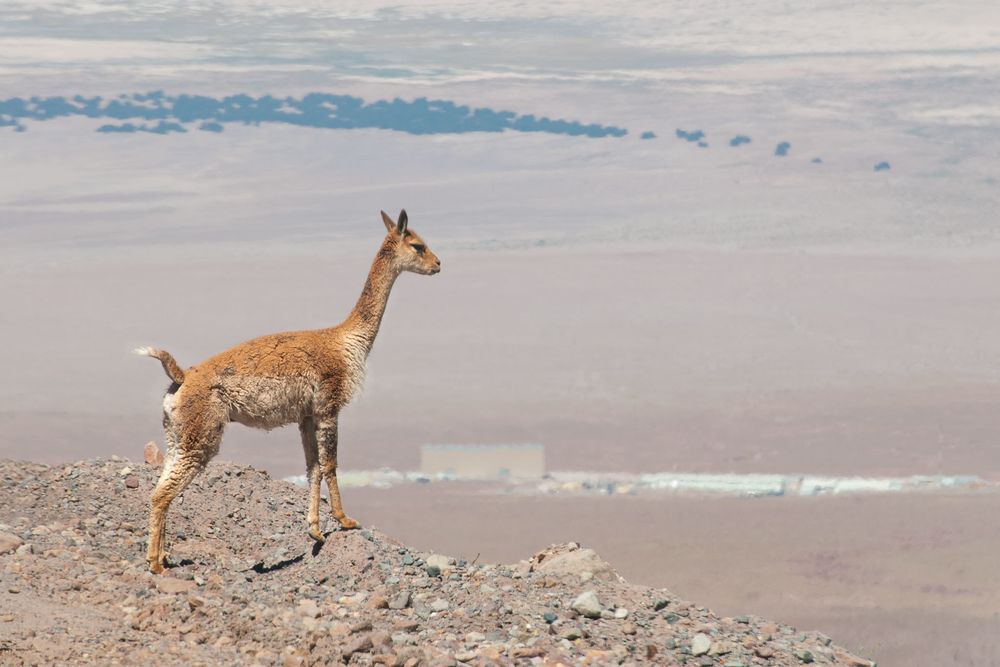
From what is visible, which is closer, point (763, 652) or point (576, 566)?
point (763, 652)

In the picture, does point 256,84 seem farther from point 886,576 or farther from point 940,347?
point 886,576

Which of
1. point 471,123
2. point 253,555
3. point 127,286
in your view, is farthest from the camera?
point 471,123

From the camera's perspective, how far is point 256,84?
137 meters

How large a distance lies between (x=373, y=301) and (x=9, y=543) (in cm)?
431

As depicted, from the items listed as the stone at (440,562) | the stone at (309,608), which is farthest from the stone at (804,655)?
the stone at (309,608)

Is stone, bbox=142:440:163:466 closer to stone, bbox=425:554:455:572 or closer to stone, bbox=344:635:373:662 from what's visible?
stone, bbox=425:554:455:572

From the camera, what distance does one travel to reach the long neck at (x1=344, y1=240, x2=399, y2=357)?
17875 millimetres

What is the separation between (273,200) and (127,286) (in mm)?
26324

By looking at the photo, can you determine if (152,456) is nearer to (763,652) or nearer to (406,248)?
(406,248)

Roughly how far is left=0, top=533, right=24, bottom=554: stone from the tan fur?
147 centimetres

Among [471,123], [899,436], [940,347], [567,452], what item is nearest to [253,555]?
[567,452]

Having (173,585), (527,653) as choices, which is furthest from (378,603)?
(173,585)

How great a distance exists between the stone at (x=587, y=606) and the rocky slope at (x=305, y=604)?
1cm

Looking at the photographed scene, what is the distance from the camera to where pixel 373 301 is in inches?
711
